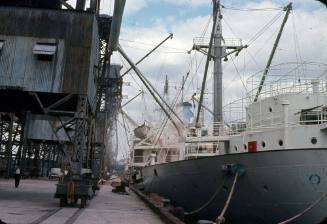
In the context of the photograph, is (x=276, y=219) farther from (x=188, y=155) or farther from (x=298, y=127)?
(x=188, y=155)

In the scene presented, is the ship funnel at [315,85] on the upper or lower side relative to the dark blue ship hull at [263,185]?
upper

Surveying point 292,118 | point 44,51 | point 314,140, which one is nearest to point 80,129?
point 44,51

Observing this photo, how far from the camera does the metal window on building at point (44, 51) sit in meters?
23.4

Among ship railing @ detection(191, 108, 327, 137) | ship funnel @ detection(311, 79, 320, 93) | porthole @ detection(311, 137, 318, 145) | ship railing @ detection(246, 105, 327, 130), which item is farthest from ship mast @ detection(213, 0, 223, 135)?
porthole @ detection(311, 137, 318, 145)

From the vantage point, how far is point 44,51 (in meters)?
23.5

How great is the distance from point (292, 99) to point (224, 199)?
223 inches

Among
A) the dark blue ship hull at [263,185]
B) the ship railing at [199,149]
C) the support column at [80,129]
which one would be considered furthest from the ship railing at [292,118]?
the support column at [80,129]

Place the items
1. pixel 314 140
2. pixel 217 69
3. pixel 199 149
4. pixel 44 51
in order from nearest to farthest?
pixel 314 140 → pixel 44 51 → pixel 199 149 → pixel 217 69

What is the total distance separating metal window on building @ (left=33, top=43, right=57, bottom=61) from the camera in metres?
23.4

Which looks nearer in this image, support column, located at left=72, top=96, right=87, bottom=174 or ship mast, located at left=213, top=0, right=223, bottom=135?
support column, located at left=72, top=96, right=87, bottom=174

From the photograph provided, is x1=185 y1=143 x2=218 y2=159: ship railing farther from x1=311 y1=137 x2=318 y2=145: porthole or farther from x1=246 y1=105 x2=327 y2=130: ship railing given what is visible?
x1=311 y1=137 x2=318 y2=145: porthole

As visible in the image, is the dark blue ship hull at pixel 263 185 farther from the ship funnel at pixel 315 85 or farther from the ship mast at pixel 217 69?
the ship mast at pixel 217 69

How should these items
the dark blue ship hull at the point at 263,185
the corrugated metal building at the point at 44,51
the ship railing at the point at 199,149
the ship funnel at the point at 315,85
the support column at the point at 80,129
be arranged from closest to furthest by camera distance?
the dark blue ship hull at the point at 263,185 → the ship funnel at the point at 315,85 → the support column at the point at 80,129 → the corrugated metal building at the point at 44,51 → the ship railing at the point at 199,149

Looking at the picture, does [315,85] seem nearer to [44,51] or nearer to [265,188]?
[265,188]
